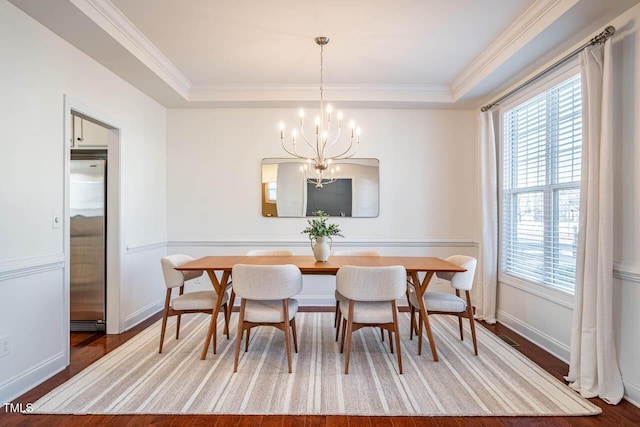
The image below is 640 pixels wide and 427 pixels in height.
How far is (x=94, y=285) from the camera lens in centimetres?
343

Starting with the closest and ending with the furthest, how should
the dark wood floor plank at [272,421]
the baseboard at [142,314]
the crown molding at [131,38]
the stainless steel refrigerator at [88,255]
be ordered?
the dark wood floor plank at [272,421]
the crown molding at [131,38]
the stainless steel refrigerator at [88,255]
the baseboard at [142,314]

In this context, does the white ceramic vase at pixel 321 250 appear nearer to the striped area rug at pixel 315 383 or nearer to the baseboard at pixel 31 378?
the striped area rug at pixel 315 383

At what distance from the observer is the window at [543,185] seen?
279cm

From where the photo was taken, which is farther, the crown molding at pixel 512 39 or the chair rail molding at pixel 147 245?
the chair rail molding at pixel 147 245

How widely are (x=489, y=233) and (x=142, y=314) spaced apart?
4.02 metres

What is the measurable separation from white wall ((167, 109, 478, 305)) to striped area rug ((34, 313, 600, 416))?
148 cm

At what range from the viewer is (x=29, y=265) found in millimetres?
2332

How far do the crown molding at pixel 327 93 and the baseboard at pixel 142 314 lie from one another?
8.30 ft

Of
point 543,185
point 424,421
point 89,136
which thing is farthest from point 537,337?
point 89,136

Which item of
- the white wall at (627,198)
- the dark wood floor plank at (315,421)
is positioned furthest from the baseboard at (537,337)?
the dark wood floor plank at (315,421)

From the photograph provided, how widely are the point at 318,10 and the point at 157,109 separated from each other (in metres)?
2.61

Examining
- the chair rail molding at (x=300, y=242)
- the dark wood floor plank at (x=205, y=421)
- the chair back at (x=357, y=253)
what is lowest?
A: the dark wood floor plank at (x=205, y=421)

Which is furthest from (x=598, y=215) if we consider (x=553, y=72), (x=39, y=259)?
(x=39, y=259)

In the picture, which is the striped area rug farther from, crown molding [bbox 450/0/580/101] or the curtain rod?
crown molding [bbox 450/0/580/101]
